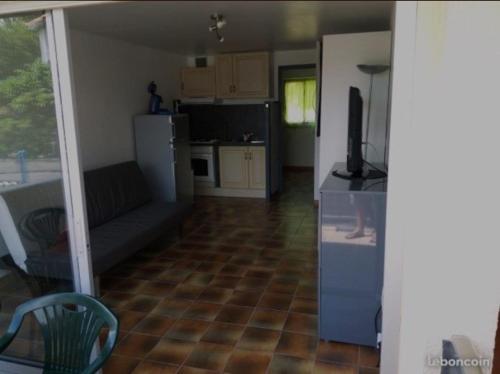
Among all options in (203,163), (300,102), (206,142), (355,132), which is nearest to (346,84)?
(355,132)

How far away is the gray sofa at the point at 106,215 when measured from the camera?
2070mm

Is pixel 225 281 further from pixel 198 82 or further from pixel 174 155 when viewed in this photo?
pixel 198 82

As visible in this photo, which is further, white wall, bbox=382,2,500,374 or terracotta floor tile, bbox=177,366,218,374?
terracotta floor tile, bbox=177,366,218,374

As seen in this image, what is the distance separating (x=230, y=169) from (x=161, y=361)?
4096 millimetres

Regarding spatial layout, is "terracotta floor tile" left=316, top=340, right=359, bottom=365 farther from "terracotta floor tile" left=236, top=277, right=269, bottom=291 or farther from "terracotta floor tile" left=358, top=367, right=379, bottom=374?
"terracotta floor tile" left=236, top=277, right=269, bottom=291

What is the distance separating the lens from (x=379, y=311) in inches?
90.0

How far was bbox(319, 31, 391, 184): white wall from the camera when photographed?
122 inches

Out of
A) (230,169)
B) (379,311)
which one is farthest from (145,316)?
(230,169)

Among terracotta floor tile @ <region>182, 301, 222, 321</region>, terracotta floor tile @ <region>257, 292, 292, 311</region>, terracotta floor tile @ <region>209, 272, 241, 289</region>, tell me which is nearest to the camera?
terracotta floor tile @ <region>182, 301, 222, 321</region>

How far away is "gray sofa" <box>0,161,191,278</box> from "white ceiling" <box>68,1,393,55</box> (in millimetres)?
1343

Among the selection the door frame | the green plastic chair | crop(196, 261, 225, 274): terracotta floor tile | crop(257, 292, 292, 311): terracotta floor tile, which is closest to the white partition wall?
the door frame

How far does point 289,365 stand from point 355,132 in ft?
4.71

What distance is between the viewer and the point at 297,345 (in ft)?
7.93

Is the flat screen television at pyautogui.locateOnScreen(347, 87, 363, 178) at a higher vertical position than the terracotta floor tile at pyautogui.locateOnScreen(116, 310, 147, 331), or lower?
higher
